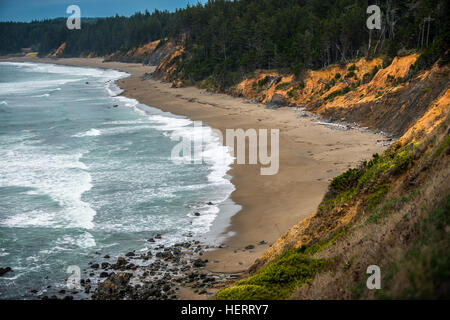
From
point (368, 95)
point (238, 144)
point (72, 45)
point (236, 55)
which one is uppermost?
point (72, 45)

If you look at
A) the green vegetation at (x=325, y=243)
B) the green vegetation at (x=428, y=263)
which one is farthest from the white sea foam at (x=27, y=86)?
the green vegetation at (x=428, y=263)

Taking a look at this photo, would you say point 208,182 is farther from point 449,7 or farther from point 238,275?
point 449,7

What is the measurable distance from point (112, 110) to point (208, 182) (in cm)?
3412

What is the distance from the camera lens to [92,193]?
24.0 m

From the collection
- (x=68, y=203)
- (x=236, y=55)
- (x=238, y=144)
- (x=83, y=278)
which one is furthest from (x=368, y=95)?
(x=236, y=55)

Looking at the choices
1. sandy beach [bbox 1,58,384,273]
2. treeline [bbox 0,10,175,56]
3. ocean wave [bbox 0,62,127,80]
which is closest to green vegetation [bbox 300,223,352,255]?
sandy beach [bbox 1,58,384,273]

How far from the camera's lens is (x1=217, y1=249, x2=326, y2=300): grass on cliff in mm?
9508

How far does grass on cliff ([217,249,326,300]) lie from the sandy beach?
4619 millimetres

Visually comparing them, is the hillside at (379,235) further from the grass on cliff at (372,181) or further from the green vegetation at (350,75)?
the green vegetation at (350,75)

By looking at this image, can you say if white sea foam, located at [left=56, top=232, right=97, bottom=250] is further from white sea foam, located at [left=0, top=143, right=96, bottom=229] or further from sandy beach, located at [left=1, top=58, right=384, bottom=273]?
sandy beach, located at [left=1, top=58, right=384, bottom=273]

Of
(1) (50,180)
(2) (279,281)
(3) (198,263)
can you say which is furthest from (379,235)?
(1) (50,180)

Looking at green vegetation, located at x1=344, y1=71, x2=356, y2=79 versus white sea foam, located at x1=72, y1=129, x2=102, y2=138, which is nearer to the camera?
white sea foam, located at x1=72, y1=129, x2=102, y2=138

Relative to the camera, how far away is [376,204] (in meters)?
11.6

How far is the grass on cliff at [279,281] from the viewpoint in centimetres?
951
